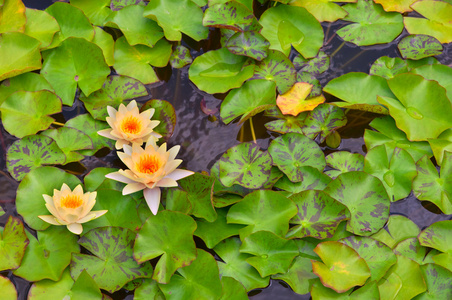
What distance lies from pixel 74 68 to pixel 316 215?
140 cm

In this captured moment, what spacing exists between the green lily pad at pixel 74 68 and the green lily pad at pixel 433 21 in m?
1.76

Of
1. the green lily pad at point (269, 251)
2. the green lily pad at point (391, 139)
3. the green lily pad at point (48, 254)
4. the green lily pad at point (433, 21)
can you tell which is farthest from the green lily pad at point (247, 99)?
the green lily pad at point (433, 21)

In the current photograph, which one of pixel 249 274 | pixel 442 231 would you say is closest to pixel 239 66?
pixel 249 274

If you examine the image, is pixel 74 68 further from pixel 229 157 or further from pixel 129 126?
pixel 229 157

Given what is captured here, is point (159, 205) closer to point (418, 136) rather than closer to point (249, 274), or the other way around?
point (249, 274)

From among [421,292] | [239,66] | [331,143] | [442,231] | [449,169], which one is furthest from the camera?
[239,66]

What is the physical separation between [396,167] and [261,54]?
0.87m

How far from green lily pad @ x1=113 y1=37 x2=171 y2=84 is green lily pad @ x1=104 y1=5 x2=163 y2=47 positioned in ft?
0.14

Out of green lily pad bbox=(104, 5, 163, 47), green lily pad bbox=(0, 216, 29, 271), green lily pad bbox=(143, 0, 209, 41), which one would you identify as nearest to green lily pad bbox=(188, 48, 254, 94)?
green lily pad bbox=(143, 0, 209, 41)

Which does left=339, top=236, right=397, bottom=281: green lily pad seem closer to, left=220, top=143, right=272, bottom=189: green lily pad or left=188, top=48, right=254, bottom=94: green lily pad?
left=220, top=143, right=272, bottom=189: green lily pad

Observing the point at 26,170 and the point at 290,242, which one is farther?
the point at 26,170

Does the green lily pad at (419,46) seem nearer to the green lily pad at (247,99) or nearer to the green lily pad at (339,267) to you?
the green lily pad at (247,99)

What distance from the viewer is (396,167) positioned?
1.87 m

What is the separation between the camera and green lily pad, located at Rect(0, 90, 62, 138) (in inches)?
73.9
